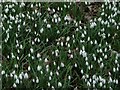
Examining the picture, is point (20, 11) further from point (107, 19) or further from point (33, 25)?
point (107, 19)

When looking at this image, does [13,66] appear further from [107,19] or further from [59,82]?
[107,19]

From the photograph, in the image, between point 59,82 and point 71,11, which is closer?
point 59,82

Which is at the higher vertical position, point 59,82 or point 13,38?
point 13,38

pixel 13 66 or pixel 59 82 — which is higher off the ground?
pixel 13 66

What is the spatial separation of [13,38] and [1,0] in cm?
126

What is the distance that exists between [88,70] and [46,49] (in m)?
0.85

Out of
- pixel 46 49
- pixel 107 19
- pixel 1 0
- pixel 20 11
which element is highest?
pixel 1 0

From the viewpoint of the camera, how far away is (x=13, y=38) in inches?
202

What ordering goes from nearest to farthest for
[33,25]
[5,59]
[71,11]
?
[5,59]
[33,25]
[71,11]

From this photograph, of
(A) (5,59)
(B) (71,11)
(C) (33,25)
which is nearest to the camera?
(A) (5,59)

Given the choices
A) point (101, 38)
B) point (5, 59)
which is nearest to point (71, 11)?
point (101, 38)

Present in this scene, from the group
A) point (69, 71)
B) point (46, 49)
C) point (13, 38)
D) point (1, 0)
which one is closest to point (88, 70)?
point (69, 71)

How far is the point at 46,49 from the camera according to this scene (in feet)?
16.5

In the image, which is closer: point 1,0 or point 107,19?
point 107,19
